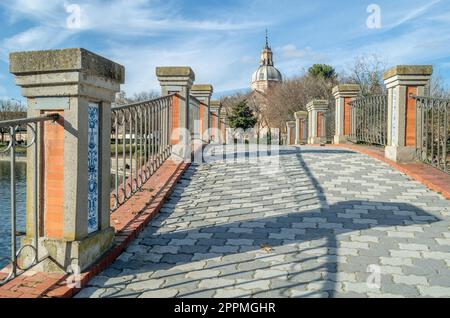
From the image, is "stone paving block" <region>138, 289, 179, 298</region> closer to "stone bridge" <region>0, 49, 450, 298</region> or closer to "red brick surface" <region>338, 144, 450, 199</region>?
"stone bridge" <region>0, 49, 450, 298</region>

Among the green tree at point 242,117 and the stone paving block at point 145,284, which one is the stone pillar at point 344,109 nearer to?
the stone paving block at point 145,284

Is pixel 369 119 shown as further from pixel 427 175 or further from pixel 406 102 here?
pixel 427 175

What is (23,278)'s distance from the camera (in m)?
2.99

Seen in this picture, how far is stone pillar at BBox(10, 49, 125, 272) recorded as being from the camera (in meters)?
3.06

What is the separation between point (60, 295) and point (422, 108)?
23.0 feet

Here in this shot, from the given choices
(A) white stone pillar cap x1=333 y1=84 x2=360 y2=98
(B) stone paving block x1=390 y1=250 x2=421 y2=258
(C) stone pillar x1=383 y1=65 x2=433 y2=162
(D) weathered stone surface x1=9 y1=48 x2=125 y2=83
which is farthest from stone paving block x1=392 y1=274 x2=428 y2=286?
(A) white stone pillar cap x1=333 y1=84 x2=360 y2=98

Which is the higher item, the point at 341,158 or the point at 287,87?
the point at 287,87

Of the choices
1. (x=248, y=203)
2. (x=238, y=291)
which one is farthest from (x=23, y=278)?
(x=248, y=203)

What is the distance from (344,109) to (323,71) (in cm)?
3079

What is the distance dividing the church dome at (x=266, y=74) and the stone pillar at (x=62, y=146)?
103 metres

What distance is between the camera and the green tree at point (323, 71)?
4191 cm

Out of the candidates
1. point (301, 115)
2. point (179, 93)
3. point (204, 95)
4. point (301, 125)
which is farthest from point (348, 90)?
point (301, 125)
